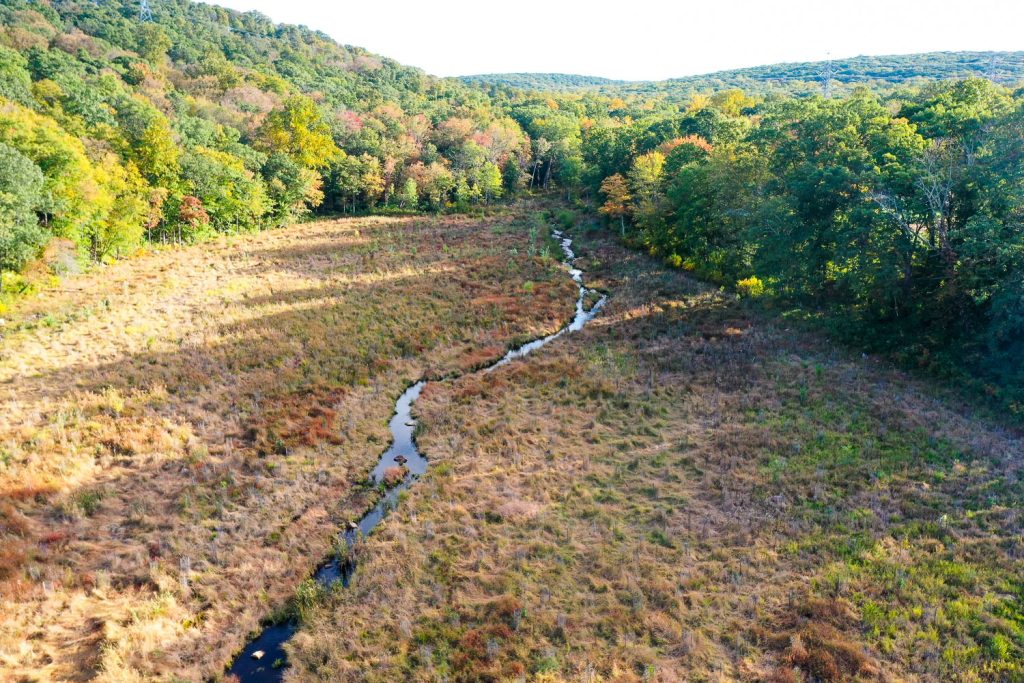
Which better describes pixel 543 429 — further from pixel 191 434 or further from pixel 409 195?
pixel 409 195

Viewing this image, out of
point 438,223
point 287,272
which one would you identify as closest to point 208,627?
point 287,272

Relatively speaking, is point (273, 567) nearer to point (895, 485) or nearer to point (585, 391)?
point (585, 391)

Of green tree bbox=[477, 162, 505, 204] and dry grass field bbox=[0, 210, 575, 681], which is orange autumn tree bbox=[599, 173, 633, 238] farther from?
green tree bbox=[477, 162, 505, 204]

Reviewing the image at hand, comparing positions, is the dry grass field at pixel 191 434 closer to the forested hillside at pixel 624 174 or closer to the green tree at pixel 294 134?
the forested hillside at pixel 624 174

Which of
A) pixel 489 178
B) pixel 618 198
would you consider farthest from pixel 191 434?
pixel 489 178

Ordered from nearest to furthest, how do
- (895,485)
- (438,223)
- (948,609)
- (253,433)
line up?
(948,609) < (895,485) < (253,433) < (438,223)

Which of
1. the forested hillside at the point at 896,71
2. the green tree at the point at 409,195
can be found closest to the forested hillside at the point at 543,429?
the green tree at the point at 409,195
